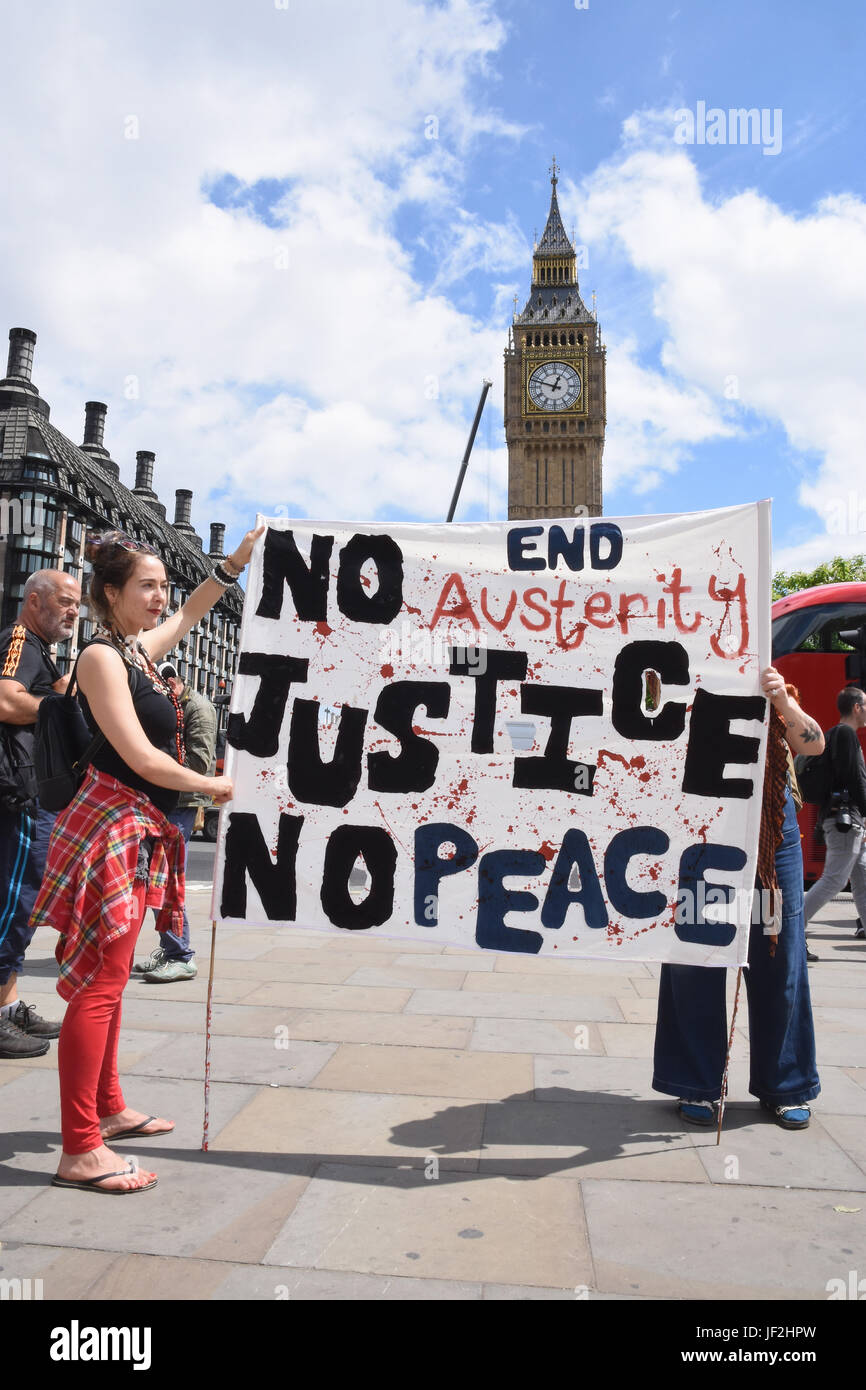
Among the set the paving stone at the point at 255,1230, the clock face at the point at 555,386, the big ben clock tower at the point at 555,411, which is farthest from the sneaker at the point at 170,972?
the clock face at the point at 555,386

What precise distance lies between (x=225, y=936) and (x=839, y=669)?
25.8 feet

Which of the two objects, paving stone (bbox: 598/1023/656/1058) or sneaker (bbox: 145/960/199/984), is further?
sneaker (bbox: 145/960/199/984)

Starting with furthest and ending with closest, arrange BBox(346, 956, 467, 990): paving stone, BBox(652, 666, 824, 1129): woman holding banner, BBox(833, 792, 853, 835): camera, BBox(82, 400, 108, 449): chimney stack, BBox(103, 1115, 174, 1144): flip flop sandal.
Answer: BBox(82, 400, 108, 449): chimney stack, BBox(833, 792, 853, 835): camera, BBox(346, 956, 467, 990): paving stone, BBox(652, 666, 824, 1129): woman holding banner, BBox(103, 1115, 174, 1144): flip flop sandal

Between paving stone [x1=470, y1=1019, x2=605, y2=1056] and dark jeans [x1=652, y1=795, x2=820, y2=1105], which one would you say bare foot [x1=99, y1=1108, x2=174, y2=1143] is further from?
dark jeans [x1=652, y1=795, x2=820, y2=1105]

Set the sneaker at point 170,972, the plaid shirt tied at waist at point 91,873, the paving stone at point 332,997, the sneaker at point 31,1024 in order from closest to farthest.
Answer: the plaid shirt tied at waist at point 91,873, the sneaker at point 31,1024, the paving stone at point 332,997, the sneaker at point 170,972

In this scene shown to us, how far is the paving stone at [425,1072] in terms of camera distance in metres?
3.66

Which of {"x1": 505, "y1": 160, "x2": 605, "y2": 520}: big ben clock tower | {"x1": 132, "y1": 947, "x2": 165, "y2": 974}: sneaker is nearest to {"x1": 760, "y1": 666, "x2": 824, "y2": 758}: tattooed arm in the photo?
{"x1": 132, "y1": 947, "x2": 165, "y2": 974}: sneaker

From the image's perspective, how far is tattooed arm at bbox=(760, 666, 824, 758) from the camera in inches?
127

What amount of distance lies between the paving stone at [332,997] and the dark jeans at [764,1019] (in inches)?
73.2

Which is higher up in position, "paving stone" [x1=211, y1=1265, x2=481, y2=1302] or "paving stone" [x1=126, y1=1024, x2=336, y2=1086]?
"paving stone" [x1=211, y1=1265, x2=481, y2=1302]

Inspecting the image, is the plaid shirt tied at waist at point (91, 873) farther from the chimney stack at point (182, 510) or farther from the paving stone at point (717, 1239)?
the chimney stack at point (182, 510)

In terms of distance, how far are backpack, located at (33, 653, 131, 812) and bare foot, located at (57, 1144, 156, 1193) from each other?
3.22 ft

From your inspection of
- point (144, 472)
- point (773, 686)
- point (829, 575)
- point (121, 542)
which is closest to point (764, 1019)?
point (773, 686)

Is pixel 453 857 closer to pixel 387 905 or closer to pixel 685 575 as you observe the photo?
pixel 387 905
